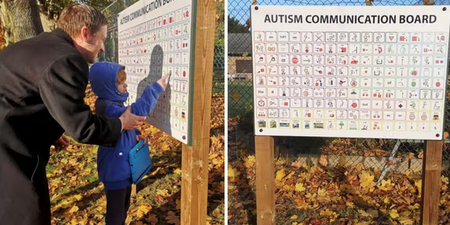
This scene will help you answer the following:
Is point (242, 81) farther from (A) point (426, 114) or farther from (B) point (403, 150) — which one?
(A) point (426, 114)

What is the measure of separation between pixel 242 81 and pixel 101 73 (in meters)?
3.13

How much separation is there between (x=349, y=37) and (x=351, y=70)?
0.22m

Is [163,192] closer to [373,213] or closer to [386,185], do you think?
[373,213]

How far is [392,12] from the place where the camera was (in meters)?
2.49

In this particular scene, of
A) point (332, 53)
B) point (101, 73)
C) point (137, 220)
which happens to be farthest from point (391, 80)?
point (137, 220)

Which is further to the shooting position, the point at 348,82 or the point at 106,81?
the point at 348,82

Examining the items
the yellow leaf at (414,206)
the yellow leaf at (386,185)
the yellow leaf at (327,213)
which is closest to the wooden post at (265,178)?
the yellow leaf at (327,213)

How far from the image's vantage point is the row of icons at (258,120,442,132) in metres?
2.60

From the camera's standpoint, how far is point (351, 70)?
264 centimetres

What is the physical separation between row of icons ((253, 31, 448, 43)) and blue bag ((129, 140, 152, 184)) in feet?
3.57

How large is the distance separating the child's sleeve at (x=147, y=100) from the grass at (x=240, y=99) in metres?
3.05

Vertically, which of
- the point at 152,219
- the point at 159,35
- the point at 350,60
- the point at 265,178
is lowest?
the point at 152,219

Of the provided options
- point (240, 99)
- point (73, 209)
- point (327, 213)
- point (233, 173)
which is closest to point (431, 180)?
point (327, 213)

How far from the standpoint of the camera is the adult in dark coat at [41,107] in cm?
180
